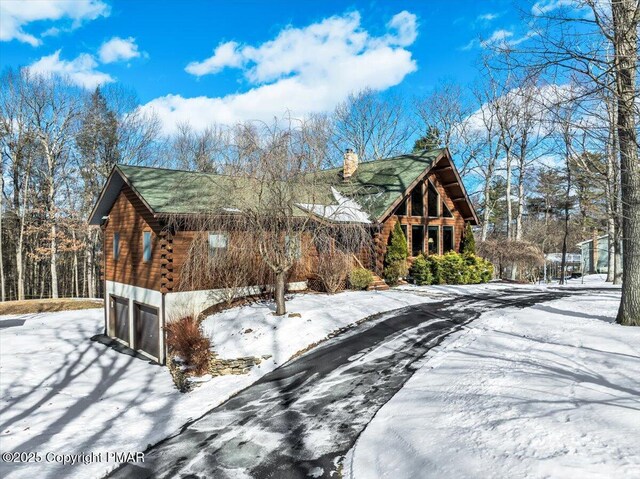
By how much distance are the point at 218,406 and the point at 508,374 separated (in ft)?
18.3

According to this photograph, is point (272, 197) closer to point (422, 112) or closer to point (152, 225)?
point (152, 225)

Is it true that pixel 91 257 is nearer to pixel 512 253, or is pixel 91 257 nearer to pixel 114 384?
pixel 114 384

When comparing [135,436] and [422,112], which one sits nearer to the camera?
[135,436]

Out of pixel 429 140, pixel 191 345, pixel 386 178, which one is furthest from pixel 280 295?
A: pixel 429 140

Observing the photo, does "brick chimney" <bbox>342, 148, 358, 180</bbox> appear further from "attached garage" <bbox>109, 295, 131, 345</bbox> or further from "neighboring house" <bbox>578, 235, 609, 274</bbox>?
"neighboring house" <bbox>578, 235, 609, 274</bbox>

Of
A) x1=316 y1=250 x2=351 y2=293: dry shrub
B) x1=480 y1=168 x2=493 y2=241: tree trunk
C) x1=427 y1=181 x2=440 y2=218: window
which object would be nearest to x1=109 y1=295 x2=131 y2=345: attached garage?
x1=316 y1=250 x2=351 y2=293: dry shrub

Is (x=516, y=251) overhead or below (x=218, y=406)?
overhead

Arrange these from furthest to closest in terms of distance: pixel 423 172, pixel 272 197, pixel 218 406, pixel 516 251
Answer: pixel 516 251 < pixel 423 172 < pixel 272 197 < pixel 218 406

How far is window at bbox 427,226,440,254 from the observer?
2147 centimetres

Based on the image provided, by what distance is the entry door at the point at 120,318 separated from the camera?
16.7m

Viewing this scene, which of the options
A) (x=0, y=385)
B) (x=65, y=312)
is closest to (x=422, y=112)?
(x=65, y=312)

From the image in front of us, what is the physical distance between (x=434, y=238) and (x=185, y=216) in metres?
13.7

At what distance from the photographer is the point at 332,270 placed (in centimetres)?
1592

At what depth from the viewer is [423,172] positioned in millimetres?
19766
